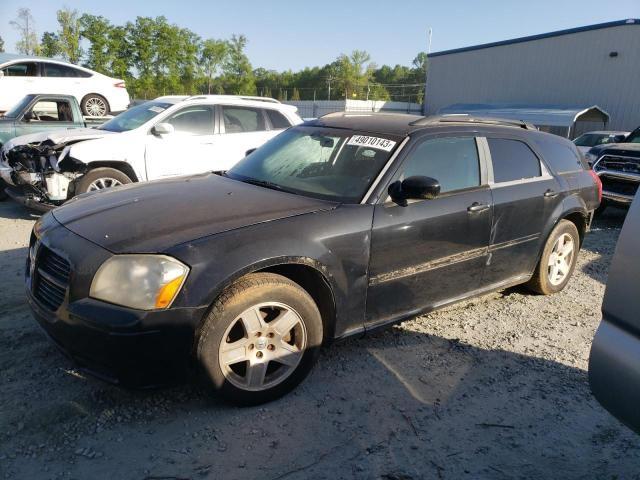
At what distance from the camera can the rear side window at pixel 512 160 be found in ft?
13.3

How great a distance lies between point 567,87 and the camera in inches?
1052

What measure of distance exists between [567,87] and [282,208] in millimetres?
28436

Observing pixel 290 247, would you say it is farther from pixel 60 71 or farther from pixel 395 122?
pixel 60 71

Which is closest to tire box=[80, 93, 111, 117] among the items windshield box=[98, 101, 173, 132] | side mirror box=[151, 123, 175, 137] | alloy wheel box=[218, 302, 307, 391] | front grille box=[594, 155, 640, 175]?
windshield box=[98, 101, 173, 132]

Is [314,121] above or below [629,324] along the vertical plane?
above

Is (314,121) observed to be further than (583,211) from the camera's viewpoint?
No

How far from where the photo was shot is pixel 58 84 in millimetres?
14125

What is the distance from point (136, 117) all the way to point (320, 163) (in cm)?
487

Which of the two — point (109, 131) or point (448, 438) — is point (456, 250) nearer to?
point (448, 438)

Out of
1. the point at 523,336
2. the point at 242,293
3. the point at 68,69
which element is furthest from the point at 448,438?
the point at 68,69

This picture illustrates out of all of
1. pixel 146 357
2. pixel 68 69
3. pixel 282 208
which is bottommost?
pixel 146 357

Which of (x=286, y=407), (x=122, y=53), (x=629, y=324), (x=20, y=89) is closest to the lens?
(x=629, y=324)

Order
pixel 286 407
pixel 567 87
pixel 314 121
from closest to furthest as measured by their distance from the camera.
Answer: pixel 286 407 → pixel 314 121 → pixel 567 87

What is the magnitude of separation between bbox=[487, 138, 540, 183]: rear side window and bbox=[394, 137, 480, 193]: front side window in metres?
0.23
